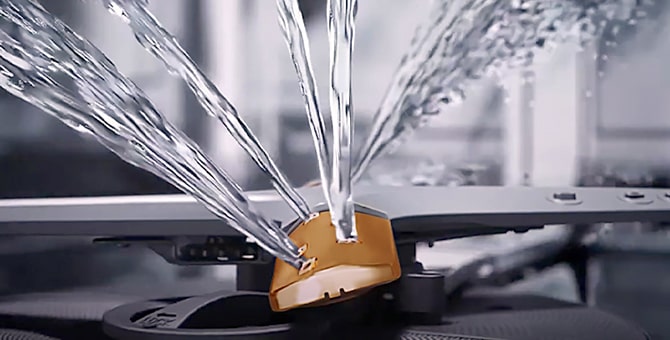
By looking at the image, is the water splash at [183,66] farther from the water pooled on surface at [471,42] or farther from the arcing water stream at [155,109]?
the water pooled on surface at [471,42]

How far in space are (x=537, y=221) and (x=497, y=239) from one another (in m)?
0.06

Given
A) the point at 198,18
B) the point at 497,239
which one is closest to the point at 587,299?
the point at 497,239

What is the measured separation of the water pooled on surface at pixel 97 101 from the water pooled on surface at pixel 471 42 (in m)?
0.19

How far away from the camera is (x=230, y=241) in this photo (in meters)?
0.40

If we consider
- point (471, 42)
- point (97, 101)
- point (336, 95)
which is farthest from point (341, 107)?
point (471, 42)

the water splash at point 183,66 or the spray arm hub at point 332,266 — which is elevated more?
the water splash at point 183,66

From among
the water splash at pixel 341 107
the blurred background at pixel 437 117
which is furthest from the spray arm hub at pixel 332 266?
the blurred background at pixel 437 117

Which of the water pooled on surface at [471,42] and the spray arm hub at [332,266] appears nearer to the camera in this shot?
the spray arm hub at [332,266]

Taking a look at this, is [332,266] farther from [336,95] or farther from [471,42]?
[471,42]

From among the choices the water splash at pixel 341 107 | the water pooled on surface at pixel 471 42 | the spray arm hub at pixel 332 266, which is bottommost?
the spray arm hub at pixel 332 266

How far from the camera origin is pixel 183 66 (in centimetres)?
29

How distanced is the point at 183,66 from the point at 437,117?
23cm

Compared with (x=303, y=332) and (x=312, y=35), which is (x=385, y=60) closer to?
(x=312, y=35)

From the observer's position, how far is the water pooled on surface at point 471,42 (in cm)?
46
